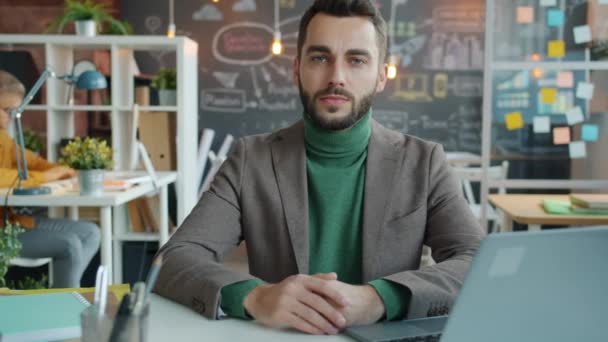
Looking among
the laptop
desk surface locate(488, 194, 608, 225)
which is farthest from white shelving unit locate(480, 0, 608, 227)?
the laptop

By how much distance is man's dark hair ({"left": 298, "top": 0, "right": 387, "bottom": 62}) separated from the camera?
1.46 meters

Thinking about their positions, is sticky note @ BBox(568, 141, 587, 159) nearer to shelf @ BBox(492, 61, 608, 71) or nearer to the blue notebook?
shelf @ BBox(492, 61, 608, 71)

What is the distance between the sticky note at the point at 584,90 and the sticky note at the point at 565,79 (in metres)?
0.05

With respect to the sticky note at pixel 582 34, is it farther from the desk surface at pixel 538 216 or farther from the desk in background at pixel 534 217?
the desk surface at pixel 538 216

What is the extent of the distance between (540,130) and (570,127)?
0.18 metres

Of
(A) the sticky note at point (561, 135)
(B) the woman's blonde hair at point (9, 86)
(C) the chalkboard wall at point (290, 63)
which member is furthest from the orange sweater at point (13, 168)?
(A) the sticky note at point (561, 135)

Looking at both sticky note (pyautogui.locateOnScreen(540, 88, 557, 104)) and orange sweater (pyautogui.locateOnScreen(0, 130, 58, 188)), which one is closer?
orange sweater (pyautogui.locateOnScreen(0, 130, 58, 188))

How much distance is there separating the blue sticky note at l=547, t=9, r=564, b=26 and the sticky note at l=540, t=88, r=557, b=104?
406 mm

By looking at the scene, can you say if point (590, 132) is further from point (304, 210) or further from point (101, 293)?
point (101, 293)

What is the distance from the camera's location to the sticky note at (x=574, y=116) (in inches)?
173

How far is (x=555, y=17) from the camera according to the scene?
14.5 ft

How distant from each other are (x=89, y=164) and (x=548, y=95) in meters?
2.85

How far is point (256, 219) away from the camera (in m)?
1.48

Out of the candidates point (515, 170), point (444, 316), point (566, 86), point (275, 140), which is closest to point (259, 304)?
point (444, 316)
